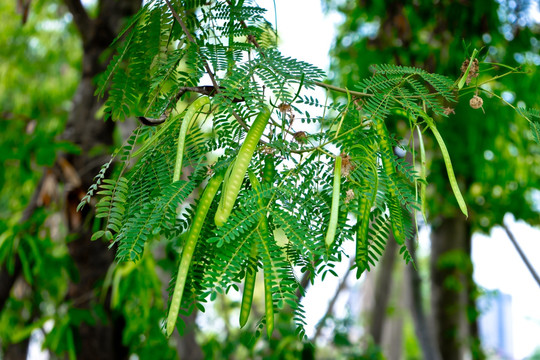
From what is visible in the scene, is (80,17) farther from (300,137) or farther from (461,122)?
(300,137)

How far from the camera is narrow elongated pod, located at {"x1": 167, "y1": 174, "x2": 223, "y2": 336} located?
0.85 m

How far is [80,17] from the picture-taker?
10.2ft

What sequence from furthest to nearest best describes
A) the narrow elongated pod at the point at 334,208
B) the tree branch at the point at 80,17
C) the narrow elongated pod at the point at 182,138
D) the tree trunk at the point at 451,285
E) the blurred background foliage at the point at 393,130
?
1. the tree trunk at the point at 451,285
2. the tree branch at the point at 80,17
3. the blurred background foliage at the point at 393,130
4. the narrow elongated pod at the point at 182,138
5. the narrow elongated pod at the point at 334,208

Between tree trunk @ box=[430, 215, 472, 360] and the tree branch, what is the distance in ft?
8.65

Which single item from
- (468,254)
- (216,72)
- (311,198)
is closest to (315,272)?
(311,198)

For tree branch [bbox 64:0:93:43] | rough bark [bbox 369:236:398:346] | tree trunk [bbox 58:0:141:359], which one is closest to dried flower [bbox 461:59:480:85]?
tree trunk [bbox 58:0:141:359]

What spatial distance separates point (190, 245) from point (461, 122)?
2.38 metres

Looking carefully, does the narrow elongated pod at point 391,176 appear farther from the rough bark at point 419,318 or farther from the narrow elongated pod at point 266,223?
the rough bark at point 419,318

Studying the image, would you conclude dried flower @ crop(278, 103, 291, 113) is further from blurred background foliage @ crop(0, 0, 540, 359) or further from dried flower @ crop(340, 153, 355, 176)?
blurred background foliage @ crop(0, 0, 540, 359)

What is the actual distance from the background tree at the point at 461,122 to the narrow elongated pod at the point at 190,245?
1646 mm

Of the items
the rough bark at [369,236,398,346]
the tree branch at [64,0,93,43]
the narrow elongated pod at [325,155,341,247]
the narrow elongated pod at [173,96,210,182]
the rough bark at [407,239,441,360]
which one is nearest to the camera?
the narrow elongated pod at [325,155,341,247]

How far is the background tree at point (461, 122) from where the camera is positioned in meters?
2.82

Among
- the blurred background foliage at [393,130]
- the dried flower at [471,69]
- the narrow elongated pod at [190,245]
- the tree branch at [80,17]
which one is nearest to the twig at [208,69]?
the narrow elongated pod at [190,245]

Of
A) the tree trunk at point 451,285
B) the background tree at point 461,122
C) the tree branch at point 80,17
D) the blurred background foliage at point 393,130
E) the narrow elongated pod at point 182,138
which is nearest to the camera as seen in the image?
the narrow elongated pod at point 182,138
